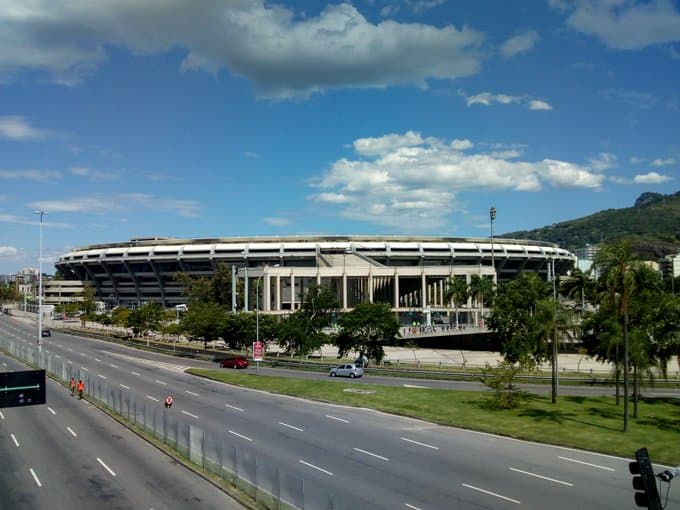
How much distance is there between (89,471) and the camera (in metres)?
26.7

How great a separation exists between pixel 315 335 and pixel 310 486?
4992 cm

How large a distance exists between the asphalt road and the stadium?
9604 centimetres

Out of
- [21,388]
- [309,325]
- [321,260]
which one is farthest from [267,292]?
[21,388]

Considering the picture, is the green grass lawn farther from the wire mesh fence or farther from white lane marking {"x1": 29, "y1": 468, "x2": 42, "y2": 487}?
white lane marking {"x1": 29, "y1": 468, "x2": 42, "y2": 487}

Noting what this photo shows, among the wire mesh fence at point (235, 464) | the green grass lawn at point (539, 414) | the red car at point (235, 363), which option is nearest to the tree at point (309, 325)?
the red car at point (235, 363)

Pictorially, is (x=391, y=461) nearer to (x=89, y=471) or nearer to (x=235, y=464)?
(x=235, y=464)

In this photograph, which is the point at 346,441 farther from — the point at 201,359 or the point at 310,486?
the point at 201,359

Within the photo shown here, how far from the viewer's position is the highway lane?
74.1ft

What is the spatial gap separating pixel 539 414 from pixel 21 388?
101 feet

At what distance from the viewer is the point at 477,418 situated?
3772 cm

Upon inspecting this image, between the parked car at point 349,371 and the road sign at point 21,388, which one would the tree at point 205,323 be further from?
the road sign at point 21,388

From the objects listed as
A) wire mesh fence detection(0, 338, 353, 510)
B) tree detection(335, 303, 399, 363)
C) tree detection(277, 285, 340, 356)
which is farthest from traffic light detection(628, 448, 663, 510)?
tree detection(277, 285, 340, 356)

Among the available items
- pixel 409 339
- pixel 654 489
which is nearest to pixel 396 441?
pixel 654 489

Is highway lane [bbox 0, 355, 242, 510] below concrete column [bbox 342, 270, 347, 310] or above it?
below
